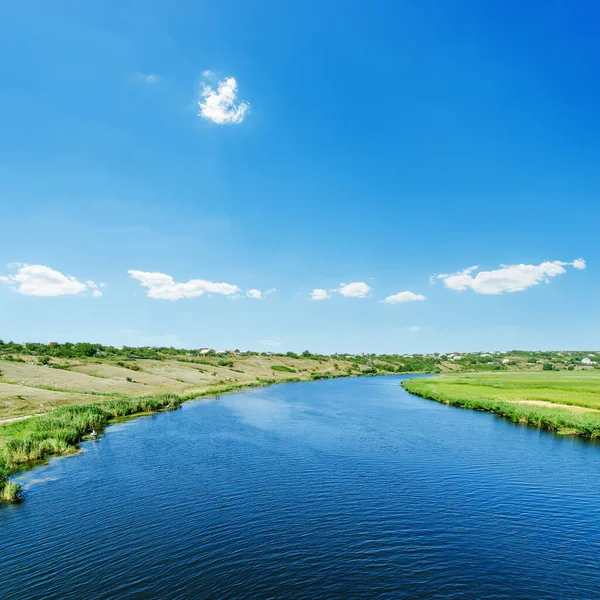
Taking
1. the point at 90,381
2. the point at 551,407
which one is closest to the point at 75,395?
the point at 90,381

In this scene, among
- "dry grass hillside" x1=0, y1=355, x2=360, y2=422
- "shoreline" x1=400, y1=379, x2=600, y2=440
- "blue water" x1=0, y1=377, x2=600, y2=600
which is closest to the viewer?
"blue water" x1=0, y1=377, x2=600, y2=600

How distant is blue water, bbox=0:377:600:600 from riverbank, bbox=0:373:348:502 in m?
2.44

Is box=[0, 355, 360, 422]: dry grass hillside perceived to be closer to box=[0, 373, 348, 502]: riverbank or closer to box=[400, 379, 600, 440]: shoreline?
box=[0, 373, 348, 502]: riverbank

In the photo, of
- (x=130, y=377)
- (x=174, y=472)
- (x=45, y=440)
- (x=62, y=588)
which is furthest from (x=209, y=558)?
(x=130, y=377)

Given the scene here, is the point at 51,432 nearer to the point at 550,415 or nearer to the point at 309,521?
the point at 309,521

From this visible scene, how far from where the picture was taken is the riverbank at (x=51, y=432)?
40156mm

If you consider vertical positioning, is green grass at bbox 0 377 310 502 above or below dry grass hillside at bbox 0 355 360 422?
below

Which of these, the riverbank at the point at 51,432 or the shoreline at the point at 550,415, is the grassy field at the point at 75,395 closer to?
the riverbank at the point at 51,432

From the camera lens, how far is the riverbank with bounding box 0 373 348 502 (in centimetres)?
4016

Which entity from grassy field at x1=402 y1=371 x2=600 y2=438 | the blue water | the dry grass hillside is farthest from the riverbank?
grassy field at x1=402 y1=371 x2=600 y2=438

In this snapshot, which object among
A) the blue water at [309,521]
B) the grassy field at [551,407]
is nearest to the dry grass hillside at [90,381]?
the blue water at [309,521]

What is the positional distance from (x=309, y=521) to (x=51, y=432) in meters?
41.3

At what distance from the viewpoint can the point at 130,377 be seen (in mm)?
121188

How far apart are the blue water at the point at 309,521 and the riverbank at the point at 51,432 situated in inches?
96.1
